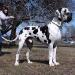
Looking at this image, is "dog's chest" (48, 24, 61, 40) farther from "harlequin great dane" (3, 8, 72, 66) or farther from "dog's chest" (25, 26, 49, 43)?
"dog's chest" (25, 26, 49, 43)

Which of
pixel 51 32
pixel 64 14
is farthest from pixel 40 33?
pixel 64 14

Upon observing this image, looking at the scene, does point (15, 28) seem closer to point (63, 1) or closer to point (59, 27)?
point (63, 1)

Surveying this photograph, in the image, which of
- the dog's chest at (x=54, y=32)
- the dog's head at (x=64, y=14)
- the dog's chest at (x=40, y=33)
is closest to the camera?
the dog's head at (x=64, y=14)

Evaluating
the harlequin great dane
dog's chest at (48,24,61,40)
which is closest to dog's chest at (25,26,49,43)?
the harlequin great dane

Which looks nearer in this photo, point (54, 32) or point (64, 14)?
point (64, 14)

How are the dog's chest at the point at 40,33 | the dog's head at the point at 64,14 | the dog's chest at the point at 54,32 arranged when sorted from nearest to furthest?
1. the dog's head at the point at 64,14
2. the dog's chest at the point at 54,32
3. the dog's chest at the point at 40,33

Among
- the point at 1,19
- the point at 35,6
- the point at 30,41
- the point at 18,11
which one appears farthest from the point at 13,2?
the point at 30,41

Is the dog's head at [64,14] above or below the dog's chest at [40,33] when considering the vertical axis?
above

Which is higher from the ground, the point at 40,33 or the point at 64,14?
the point at 64,14

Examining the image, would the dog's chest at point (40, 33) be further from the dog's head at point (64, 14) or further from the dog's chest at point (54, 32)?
the dog's head at point (64, 14)

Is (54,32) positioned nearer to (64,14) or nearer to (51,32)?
(51,32)

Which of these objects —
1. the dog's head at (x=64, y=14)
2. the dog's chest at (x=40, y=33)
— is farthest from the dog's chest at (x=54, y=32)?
the dog's head at (x=64, y=14)

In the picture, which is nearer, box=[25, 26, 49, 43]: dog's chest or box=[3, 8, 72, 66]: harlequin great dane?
box=[3, 8, 72, 66]: harlequin great dane

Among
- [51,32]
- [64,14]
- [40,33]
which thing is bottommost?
[40,33]
